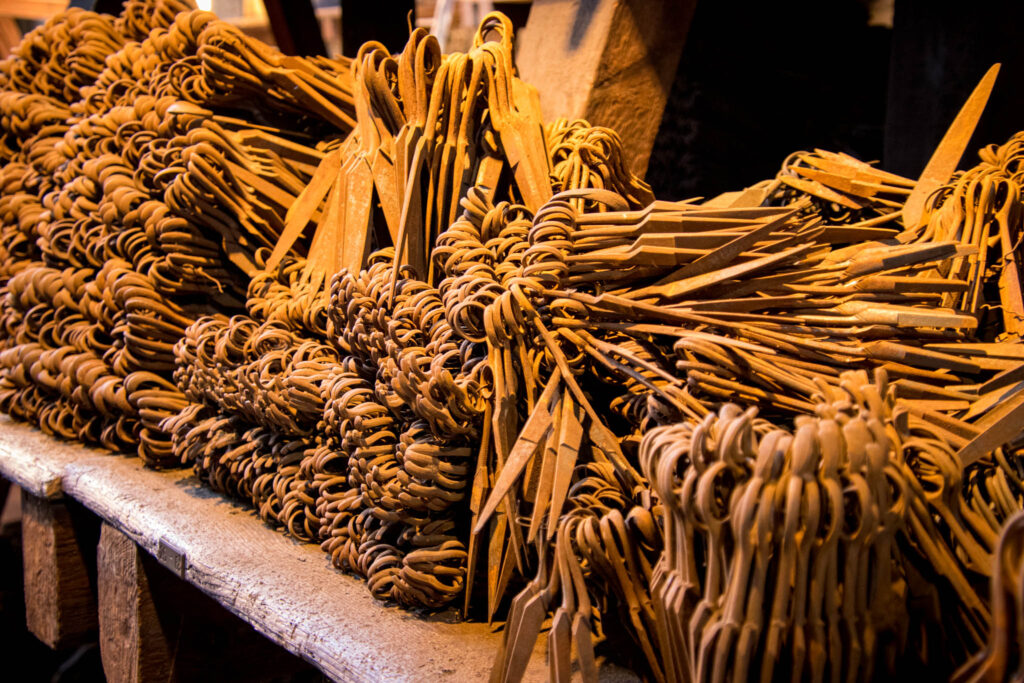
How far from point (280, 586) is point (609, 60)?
115 cm

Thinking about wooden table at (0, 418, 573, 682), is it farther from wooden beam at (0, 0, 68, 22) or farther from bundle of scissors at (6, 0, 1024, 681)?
wooden beam at (0, 0, 68, 22)

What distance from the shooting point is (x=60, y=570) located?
157 centimetres

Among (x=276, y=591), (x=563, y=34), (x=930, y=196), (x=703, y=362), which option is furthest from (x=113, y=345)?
(x=930, y=196)

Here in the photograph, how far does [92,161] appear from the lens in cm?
157

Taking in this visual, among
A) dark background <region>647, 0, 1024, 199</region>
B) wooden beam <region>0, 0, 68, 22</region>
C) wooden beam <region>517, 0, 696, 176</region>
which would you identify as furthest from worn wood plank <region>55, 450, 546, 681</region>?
wooden beam <region>0, 0, 68, 22</region>

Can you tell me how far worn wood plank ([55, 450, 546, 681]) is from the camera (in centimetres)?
84

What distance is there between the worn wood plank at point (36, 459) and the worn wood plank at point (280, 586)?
0.17ft

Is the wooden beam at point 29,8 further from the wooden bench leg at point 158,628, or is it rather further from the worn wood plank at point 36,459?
the wooden bench leg at point 158,628

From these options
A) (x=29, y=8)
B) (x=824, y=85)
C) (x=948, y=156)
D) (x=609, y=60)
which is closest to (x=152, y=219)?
(x=609, y=60)

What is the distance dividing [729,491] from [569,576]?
18 cm

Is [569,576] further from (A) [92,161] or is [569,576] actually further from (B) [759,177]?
(B) [759,177]

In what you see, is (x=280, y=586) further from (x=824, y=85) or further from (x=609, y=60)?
(x=824, y=85)

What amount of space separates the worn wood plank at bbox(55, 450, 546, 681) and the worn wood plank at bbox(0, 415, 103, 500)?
0.05 metres

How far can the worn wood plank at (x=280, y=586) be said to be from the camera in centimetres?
84
